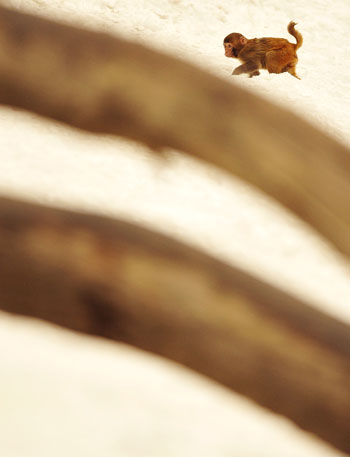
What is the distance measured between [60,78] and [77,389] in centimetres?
71

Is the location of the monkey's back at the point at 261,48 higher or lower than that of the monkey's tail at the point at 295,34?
lower

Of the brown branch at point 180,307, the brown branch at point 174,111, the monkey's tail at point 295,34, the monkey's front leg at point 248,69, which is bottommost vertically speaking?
the brown branch at point 180,307

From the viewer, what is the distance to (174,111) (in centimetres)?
139

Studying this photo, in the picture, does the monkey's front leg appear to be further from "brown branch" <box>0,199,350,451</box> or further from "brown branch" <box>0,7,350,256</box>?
"brown branch" <box>0,199,350,451</box>

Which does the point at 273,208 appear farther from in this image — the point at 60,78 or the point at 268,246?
the point at 60,78

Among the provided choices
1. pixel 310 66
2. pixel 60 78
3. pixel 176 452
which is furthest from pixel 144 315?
pixel 310 66

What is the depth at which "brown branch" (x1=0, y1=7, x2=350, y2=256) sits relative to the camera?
1327 mm

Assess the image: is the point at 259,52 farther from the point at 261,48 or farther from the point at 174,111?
the point at 174,111

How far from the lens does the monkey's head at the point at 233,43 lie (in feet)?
4.49

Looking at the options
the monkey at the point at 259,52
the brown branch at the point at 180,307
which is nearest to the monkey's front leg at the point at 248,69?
the monkey at the point at 259,52

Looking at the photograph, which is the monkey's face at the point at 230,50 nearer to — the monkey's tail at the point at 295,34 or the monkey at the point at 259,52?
the monkey at the point at 259,52

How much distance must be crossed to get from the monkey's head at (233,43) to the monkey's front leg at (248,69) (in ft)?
0.10

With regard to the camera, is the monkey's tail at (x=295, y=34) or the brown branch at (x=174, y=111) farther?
the monkey's tail at (x=295, y=34)

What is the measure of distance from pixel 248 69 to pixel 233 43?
0.19 feet
